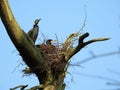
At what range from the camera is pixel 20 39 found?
428 centimetres

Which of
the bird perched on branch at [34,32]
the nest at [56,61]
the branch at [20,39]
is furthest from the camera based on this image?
the bird perched on branch at [34,32]

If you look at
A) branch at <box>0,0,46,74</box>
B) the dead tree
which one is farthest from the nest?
branch at <box>0,0,46,74</box>

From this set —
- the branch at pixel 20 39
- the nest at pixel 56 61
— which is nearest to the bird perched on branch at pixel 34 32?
the nest at pixel 56 61

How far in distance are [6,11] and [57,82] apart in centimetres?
140

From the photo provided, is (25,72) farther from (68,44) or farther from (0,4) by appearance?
(0,4)

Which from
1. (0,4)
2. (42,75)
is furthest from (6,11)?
(42,75)

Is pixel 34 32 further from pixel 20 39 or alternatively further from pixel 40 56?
pixel 20 39

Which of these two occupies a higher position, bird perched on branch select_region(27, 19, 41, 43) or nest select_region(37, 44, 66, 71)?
bird perched on branch select_region(27, 19, 41, 43)

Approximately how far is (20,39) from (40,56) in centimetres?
49

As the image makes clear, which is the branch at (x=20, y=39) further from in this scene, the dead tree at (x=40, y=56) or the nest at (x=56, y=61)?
the nest at (x=56, y=61)

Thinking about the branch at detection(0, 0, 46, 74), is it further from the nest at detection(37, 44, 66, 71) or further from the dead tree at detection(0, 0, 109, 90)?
the nest at detection(37, 44, 66, 71)

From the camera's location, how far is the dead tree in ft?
13.7

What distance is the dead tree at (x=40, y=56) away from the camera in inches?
164

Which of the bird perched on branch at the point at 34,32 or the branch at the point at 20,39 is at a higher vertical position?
the bird perched on branch at the point at 34,32
